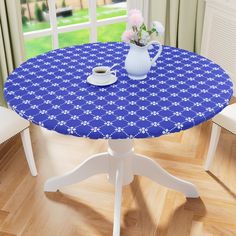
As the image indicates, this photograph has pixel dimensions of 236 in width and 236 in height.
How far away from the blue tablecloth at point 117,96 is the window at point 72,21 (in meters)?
0.97

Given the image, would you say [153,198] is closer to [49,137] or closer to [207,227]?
[207,227]

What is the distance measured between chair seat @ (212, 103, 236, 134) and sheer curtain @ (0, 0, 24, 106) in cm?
149

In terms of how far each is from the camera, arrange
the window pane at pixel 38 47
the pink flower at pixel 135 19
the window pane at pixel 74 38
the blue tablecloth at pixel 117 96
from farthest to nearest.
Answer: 1. the window pane at pixel 38 47
2. the window pane at pixel 74 38
3. the pink flower at pixel 135 19
4. the blue tablecloth at pixel 117 96

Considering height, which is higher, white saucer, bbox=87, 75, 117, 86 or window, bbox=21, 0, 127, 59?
white saucer, bbox=87, 75, 117, 86

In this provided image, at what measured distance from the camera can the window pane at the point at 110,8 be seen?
11.7ft

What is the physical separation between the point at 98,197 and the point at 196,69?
921 millimetres

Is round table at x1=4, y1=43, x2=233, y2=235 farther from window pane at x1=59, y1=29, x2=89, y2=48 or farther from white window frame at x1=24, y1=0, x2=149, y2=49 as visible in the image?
window pane at x1=59, y1=29, x2=89, y2=48

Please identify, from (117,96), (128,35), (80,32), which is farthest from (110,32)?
(117,96)

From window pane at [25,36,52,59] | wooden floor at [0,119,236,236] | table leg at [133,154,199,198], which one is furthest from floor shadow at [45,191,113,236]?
window pane at [25,36,52,59]

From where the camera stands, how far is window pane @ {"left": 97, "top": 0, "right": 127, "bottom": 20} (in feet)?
11.7

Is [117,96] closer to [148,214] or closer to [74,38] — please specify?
[148,214]

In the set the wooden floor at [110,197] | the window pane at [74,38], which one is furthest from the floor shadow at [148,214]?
the window pane at [74,38]

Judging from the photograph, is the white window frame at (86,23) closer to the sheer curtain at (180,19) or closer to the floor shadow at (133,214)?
the sheer curtain at (180,19)

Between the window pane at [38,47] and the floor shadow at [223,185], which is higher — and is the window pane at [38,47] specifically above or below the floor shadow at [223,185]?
above
